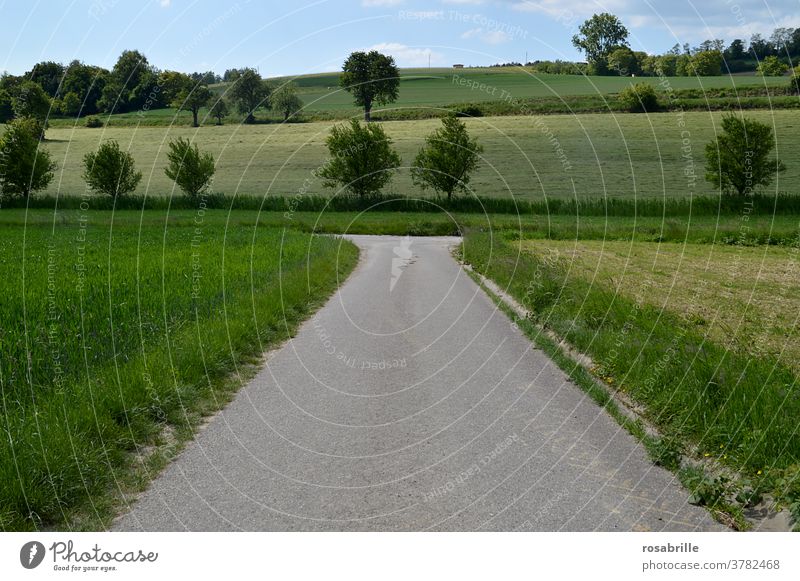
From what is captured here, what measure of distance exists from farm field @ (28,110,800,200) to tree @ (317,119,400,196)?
3.00 metres

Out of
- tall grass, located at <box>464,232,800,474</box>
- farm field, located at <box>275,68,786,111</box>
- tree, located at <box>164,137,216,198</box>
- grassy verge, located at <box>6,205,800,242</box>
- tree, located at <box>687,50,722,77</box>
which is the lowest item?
grassy verge, located at <box>6,205,800,242</box>

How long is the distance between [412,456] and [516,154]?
2712 inches

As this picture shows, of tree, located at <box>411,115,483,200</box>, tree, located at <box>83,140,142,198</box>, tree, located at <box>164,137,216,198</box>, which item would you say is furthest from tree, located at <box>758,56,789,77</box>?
tree, located at <box>83,140,142,198</box>

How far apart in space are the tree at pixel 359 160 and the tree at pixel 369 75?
30.5m

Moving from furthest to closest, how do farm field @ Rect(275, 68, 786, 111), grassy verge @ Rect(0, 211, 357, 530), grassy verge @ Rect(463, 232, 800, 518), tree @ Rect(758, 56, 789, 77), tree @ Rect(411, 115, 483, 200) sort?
farm field @ Rect(275, 68, 786, 111) → tree @ Rect(411, 115, 483, 200) → tree @ Rect(758, 56, 789, 77) → grassy verge @ Rect(463, 232, 800, 518) → grassy verge @ Rect(0, 211, 357, 530)

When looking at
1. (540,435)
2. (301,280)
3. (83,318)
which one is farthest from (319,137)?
(540,435)

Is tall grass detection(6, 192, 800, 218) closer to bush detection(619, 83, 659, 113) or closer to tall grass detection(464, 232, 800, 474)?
bush detection(619, 83, 659, 113)

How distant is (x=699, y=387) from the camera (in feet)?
25.5

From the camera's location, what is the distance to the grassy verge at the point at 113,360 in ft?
18.6

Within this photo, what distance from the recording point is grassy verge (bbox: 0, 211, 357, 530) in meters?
5.66

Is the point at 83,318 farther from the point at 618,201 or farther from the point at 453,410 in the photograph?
the point at 618,201

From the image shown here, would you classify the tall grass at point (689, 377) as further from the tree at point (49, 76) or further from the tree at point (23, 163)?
the tree at point (23, 163)

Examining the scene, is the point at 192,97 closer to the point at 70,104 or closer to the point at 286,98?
the point at 286,98
